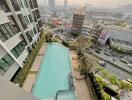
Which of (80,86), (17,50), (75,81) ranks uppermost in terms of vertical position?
(17,50)

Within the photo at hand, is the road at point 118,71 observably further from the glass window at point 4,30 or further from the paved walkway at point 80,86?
the glass window at point 4,30

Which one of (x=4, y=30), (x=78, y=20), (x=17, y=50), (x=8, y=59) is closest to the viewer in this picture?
(x=8, y=59)

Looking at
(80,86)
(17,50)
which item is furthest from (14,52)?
(80,86)

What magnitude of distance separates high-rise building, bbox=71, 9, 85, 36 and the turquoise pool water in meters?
33.6

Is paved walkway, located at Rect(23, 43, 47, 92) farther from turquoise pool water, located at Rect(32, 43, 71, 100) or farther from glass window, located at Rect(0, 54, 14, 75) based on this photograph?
glass window, located at Rect(0, 54, 14, 75)

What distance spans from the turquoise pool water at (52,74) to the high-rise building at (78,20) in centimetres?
3359

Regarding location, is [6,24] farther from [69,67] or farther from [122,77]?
[122,77]

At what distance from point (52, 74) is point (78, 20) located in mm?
43101

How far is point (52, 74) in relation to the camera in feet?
59.1

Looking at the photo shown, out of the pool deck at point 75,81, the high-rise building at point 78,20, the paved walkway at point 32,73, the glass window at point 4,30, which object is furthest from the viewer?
the high-rise building at point 78,20

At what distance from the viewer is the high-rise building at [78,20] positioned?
182ft

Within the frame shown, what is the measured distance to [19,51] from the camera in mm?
16641

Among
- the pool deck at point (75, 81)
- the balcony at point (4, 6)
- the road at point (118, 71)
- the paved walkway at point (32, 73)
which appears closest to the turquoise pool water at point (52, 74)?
the paved walkway at point (32, 73)

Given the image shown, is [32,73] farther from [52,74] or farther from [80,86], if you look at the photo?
[80,86]
